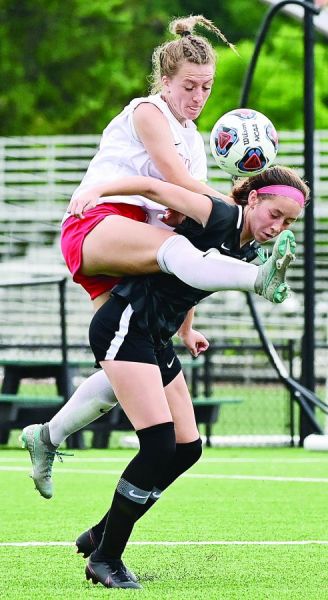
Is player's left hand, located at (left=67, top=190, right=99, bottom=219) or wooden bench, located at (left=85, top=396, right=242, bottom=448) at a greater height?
player's left hand, located at (left=67, top=190, right=99, bottom=219)

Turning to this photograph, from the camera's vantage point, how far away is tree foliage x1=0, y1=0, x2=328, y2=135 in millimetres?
35562

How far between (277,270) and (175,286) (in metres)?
0.49

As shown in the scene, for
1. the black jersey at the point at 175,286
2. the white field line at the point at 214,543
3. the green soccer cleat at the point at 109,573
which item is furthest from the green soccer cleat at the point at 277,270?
the white field line at the point at 214,543

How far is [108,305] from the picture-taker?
4887mm

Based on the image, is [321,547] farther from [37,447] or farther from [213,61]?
[213,61]

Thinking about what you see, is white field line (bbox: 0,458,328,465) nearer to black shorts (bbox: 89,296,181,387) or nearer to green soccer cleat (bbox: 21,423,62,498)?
green soccer cleat (bbox: 21,423,62,498)

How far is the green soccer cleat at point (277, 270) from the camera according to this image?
451 cm

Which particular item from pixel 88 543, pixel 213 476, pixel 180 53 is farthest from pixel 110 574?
pixel 213 476

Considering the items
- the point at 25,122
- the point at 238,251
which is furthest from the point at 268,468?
the point at 25,122

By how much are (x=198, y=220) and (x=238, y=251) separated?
21 cm

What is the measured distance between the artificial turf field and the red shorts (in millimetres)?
1066

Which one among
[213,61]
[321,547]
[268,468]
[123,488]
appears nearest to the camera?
[123,488]

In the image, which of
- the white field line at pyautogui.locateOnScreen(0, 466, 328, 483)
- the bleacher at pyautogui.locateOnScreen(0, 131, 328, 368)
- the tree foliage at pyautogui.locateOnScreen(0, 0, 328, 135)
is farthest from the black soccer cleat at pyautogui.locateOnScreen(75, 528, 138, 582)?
the tree foliage at pyautogui.locateOnScreen(0, 0, 328, 135)

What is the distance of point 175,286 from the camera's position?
4.89 metres
